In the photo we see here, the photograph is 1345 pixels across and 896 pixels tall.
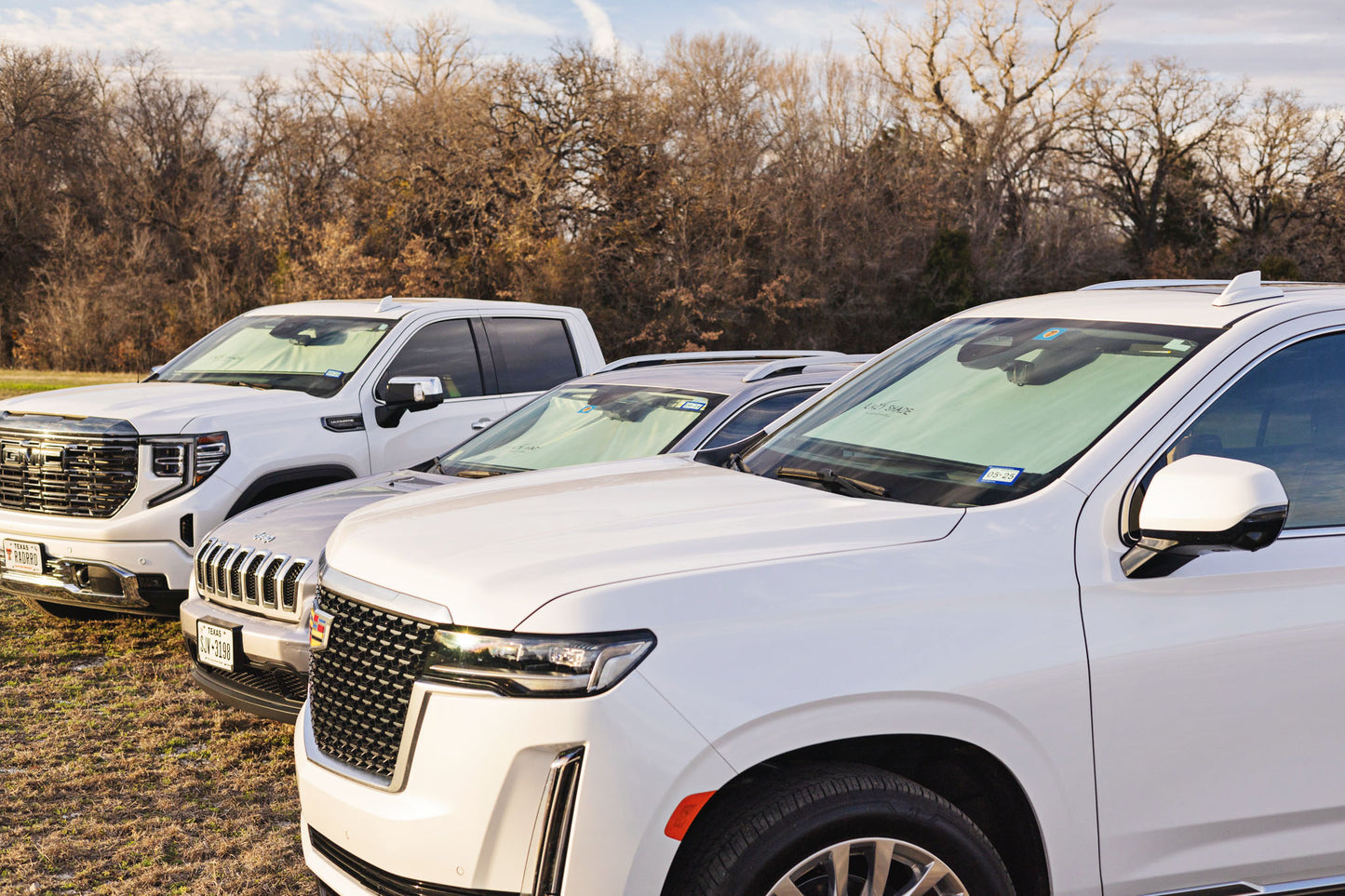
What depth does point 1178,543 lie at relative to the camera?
105 inches

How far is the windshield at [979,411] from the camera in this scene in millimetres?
2988

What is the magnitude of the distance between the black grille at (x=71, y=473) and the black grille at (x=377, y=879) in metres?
4.42

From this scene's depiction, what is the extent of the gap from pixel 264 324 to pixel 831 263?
34568 millimetres

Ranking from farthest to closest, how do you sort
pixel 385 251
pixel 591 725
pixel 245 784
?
pixel 385 251 → pixel 245 784 → pixel 591 725

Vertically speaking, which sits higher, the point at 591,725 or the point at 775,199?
the point at 775,199

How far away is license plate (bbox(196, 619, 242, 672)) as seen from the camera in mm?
5176

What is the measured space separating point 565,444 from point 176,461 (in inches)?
90.2

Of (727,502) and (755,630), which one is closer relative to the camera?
(755,630)

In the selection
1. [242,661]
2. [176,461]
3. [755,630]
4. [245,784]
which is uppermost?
[755,630]

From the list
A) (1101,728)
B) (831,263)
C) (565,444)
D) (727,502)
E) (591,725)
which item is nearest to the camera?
(591,725)

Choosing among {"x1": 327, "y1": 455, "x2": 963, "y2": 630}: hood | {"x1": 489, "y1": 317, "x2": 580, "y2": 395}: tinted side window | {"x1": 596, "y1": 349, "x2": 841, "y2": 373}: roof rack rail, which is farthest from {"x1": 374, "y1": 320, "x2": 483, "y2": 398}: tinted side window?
{"x1": 327, "y1": 455, "x2": 963, "y2": 630}: hood

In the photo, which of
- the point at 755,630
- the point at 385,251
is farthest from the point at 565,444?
the point at 385,251

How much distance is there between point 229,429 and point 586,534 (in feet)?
15.9

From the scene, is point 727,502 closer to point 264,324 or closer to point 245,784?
point 245,784
